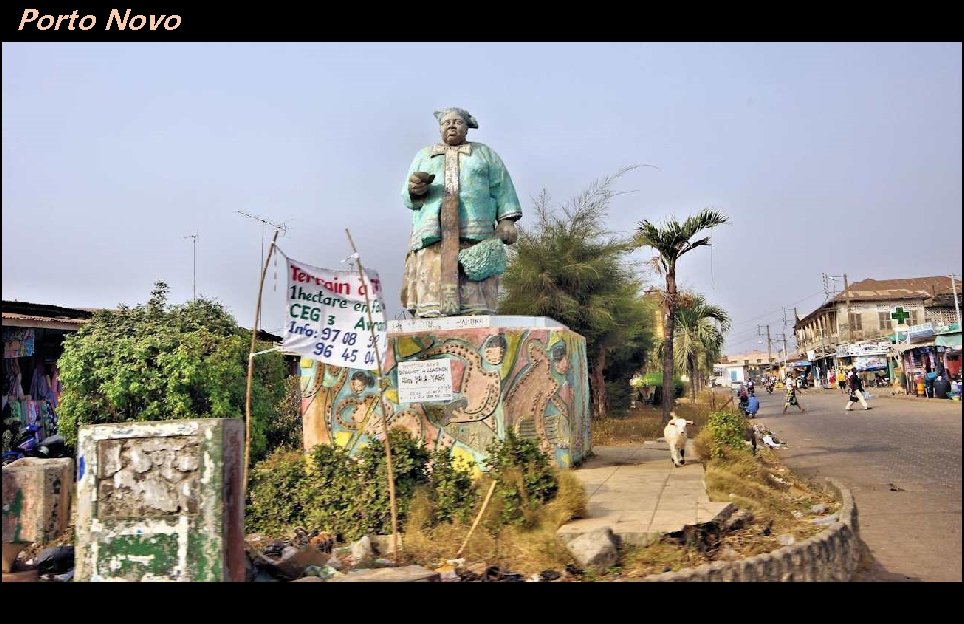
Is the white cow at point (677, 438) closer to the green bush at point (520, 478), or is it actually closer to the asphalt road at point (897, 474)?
the asphalt road at point (897, 474)

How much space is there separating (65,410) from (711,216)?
44.9 ft

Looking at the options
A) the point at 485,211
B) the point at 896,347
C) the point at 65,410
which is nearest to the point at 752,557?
the point at 485,211

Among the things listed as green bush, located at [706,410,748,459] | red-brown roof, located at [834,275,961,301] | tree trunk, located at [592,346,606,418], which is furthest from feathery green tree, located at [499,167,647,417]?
red-brown roof, located at [834,275,961,301]

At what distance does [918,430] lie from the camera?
16.6m

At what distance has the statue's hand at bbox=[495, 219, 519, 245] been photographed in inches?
440

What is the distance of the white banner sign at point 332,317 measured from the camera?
738cm

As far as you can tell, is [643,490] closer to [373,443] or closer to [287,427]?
[373,443]

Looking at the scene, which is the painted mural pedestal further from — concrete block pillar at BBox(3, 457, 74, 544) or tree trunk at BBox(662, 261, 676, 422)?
tree trunk at BBox(662, 261, 676, 422)

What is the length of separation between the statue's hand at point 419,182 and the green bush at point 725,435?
516cm

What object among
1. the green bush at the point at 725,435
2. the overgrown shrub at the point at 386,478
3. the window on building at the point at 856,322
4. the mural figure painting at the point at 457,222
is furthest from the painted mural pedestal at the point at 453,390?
the window on building at the point at 856,322

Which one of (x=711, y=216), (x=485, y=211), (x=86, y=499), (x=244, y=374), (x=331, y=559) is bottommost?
(x=331, y=559)

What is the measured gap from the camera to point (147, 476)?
16.7 ft

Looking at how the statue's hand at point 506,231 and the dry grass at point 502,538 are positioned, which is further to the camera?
the statue's hand at point 506,231

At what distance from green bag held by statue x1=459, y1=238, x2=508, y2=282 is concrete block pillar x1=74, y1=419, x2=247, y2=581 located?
6.02 m
